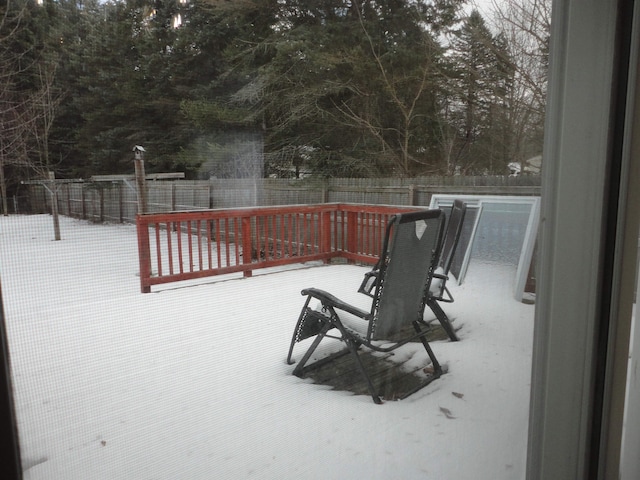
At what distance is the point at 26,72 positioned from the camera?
55 centimetres

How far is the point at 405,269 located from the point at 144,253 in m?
0.91

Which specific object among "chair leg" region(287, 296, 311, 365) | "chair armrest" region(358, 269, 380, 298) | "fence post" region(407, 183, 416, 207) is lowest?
"chair leg" region(287, 296, 311, 365)

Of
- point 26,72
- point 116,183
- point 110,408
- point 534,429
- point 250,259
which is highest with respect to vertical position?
point 26,72

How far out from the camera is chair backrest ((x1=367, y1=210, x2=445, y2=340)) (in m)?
1.37

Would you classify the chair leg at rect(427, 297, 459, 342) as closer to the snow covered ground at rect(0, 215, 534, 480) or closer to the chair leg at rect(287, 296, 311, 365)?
the snow covered ground at rect(0, 215, 534, 480)

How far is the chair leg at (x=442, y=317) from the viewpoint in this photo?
1585 mm

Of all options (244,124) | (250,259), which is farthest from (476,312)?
(244,124)

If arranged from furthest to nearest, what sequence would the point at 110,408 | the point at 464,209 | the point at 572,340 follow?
the point at 464,209
the point at 110,408
the point at 572,340

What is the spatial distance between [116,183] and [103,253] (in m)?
0.14

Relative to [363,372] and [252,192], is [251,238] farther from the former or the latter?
[363,372]

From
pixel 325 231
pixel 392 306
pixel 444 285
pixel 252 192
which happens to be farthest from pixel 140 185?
pixel 444 285

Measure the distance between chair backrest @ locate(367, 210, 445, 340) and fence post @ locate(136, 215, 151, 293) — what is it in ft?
2.43

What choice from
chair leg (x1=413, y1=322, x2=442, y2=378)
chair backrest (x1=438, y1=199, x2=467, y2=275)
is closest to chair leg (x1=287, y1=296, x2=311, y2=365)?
chair leg (x1=413, y1=322, x2=442, y2=378)

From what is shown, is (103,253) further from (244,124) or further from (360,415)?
(360,415)
